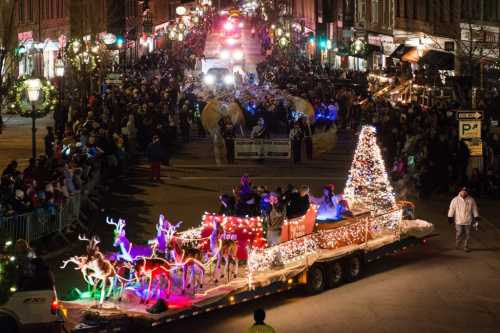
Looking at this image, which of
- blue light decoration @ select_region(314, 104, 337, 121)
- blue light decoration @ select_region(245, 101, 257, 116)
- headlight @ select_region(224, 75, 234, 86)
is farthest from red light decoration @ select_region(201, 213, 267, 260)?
headlight @ select_region(224, 75, 234, 86)

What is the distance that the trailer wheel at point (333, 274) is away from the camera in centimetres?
1722

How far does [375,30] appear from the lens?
220ft

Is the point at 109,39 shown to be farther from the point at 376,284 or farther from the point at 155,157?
the point at 376,284

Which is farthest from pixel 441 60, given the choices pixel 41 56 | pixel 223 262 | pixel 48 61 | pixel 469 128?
pixel 223 262

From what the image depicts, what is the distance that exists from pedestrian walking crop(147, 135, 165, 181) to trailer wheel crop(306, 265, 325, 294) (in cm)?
1157

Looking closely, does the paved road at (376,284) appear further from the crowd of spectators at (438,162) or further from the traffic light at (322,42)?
the traffic light at (322,42)

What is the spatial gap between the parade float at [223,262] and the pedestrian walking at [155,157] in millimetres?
8976

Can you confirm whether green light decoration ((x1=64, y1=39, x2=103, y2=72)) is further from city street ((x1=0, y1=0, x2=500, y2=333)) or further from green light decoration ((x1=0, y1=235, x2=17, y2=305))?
green light decoration ((x1=0, y1=235, x2=17, y2=305))

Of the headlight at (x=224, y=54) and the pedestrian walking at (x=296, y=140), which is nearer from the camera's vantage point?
the pedestrian walking at (x=296, y=140)

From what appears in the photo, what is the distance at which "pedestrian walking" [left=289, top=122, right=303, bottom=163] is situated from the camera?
32156mm

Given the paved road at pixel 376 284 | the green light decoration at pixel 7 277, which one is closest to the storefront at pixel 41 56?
the paved road at pixel 376 284

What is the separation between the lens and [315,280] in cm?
1689

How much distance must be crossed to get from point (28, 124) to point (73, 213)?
27730 mm

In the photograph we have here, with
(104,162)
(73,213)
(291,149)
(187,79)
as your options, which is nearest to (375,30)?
(187,79)
